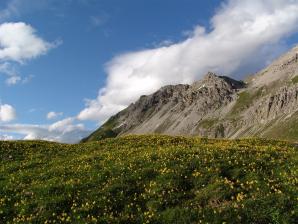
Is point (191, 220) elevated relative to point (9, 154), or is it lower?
lower

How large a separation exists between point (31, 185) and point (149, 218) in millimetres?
9679

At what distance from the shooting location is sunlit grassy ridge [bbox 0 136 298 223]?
2027cm

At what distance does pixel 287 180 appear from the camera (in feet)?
77.3

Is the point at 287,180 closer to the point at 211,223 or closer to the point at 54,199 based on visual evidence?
the point at 211,223

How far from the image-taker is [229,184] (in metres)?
23.1

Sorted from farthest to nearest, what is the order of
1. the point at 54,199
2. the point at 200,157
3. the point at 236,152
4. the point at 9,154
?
the point at 9,154
the point at 236,152
the point at 200,157
the point at 54,199

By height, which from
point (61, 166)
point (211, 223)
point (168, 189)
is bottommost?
point (211, 223)

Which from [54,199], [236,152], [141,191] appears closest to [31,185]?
[54,199]

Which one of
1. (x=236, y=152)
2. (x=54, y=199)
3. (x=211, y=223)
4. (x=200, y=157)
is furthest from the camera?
Answer: (x=236, y=152)

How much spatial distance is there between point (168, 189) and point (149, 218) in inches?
134

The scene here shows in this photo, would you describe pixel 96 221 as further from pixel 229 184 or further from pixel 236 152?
pixel 236 152

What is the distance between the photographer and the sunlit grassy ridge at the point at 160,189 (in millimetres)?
20266

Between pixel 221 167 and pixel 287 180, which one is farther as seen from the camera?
pixel 221 167

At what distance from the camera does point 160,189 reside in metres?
23.2
